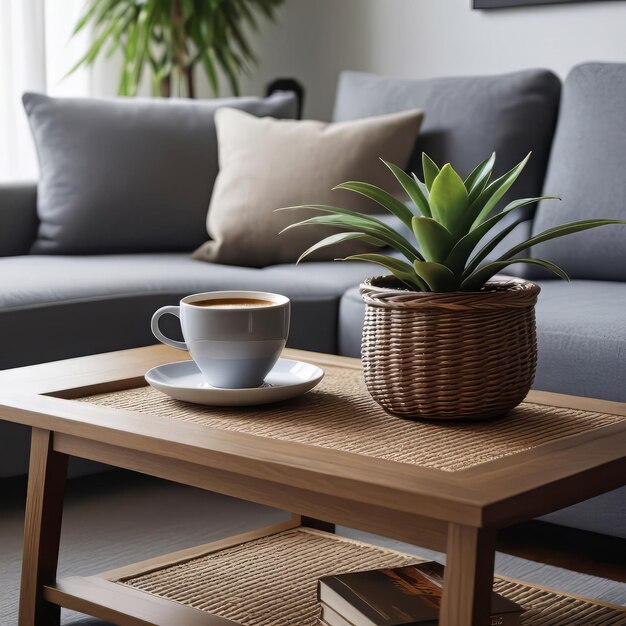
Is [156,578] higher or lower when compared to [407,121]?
lower

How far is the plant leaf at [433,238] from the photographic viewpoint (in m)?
1.21

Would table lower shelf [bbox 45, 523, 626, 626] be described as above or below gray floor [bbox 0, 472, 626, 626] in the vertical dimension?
above

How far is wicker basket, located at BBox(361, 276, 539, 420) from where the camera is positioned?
123cm

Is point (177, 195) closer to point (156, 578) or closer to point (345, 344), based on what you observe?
point (345, 344)

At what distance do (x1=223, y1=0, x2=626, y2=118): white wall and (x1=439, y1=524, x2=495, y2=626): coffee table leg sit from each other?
244 centimetres

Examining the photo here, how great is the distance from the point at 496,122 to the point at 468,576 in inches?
75.0

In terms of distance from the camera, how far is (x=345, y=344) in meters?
2.36

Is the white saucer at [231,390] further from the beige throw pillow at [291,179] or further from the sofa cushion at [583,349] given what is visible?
the beige throw pillow at [291,179]

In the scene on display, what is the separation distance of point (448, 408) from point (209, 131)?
1.84 metres

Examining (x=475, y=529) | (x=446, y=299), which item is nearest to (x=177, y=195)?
(x=446, y=299)

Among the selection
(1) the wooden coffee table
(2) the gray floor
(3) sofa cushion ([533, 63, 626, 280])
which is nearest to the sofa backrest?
(3) sofa cushion ([533, 63, 626, 280])

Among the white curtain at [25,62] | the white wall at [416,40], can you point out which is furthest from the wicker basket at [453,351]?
the white curtain at [25,62]

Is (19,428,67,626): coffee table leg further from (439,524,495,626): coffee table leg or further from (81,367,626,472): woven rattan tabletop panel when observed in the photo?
(439,524,495,626): coffee table leg

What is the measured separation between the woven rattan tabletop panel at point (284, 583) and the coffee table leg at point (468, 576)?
0.34 meters
